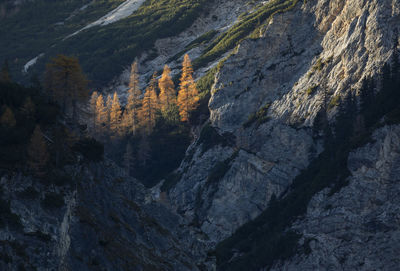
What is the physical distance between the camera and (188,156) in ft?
311

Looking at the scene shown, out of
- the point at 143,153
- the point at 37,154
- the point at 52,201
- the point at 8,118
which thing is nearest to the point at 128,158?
the point at 143,153

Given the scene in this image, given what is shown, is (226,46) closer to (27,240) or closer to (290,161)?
(290,161)

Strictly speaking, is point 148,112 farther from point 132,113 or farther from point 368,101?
point 368,101

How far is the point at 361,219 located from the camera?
197ft

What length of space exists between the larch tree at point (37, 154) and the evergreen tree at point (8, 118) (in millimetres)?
2580

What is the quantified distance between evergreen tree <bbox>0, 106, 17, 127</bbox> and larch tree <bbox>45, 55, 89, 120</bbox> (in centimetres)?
1850

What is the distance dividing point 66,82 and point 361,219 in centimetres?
4068

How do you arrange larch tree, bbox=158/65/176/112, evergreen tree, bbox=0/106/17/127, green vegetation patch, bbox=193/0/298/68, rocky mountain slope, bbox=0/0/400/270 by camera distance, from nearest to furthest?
rocky mountain slope, bbox=0/0/400/270 → evergreen tree, bbox=0/106/17/127 → larch tree, bbox=158/65/176/112 → green vegetation patch, bbox=193/0/298/68

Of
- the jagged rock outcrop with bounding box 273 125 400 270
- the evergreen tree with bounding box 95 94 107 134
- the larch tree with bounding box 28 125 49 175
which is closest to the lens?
the larch tree with bounding box 28 125 49 175

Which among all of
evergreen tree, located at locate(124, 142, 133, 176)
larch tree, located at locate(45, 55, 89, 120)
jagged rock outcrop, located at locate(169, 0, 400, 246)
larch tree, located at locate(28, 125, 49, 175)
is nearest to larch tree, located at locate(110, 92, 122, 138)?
evergreen tree, located at locate(124, 142, 133, 176)

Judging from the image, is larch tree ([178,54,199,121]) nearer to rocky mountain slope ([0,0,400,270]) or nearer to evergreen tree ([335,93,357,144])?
rocky mountain slope ([0,0,400,270])

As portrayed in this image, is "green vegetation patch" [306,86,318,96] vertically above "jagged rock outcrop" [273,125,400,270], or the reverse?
"green vegetation patch" [306,86,318,96]

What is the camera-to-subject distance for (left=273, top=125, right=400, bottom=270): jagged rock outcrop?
57469 mm

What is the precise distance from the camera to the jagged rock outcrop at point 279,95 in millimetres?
76312
